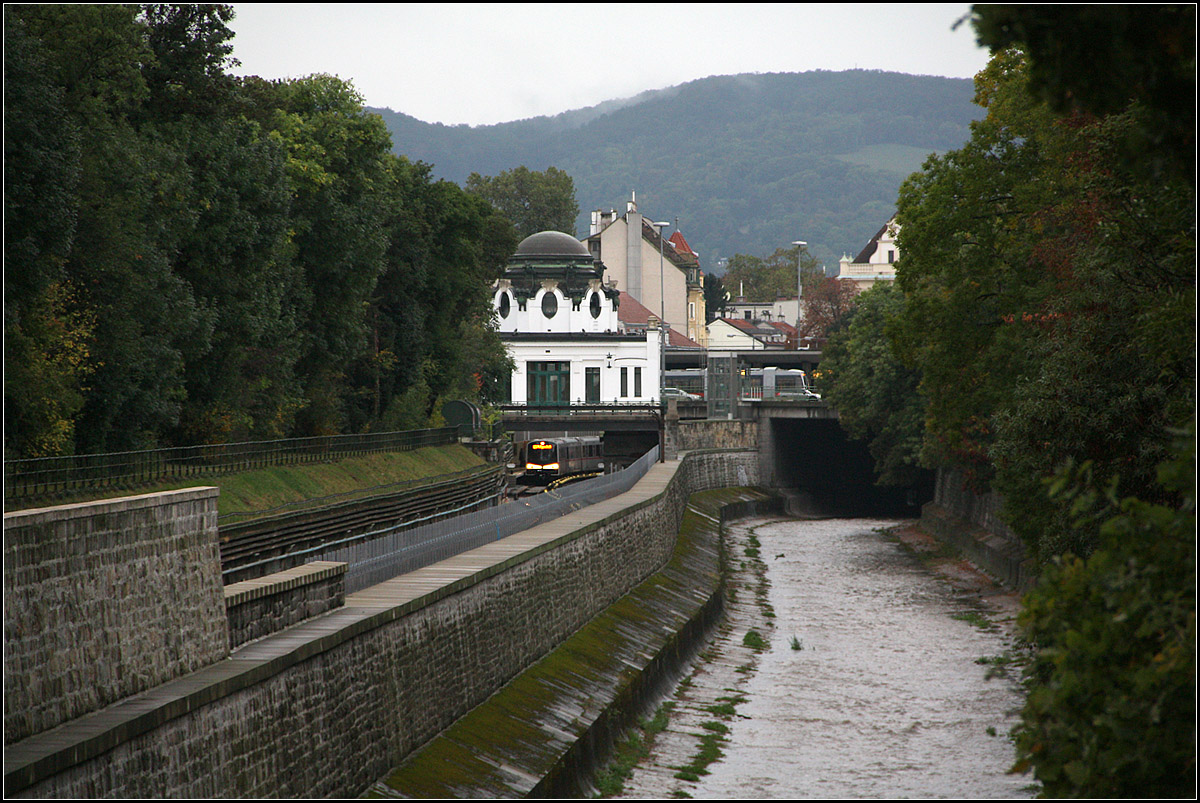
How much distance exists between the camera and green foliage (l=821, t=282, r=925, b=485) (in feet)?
218

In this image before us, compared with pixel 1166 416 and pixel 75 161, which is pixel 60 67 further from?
pixel 1166 416

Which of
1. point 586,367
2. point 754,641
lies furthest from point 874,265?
point 754,641

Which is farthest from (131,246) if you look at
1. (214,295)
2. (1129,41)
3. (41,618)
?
(1129,41)

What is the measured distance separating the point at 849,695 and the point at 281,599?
1836 cm

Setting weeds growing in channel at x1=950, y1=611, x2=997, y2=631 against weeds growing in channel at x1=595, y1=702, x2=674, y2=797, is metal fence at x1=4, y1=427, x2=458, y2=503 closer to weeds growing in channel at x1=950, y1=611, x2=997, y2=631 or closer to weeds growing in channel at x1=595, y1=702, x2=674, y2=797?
weeds growing in channel at x1=595, y1=702, x2=674, y2=797

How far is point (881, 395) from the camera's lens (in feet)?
227

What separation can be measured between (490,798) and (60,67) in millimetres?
24782

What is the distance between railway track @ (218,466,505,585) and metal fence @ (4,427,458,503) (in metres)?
2.68

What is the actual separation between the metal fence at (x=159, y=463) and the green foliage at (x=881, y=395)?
2708 centimetres

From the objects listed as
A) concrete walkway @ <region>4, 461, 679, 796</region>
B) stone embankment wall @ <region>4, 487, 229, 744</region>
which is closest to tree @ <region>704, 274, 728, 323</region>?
concrete walkway @ <region>4, 461, 679, 796</region>

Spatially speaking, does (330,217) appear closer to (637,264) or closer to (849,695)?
(849,695)

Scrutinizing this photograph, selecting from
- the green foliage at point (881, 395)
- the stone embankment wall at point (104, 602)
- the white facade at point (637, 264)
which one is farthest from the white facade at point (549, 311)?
the stone embankment wall at point (104, 602)

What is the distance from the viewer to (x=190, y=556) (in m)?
14.2

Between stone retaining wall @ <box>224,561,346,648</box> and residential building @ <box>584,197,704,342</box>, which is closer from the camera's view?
stone retaining wall @ <box>224,561,346,648</box>
